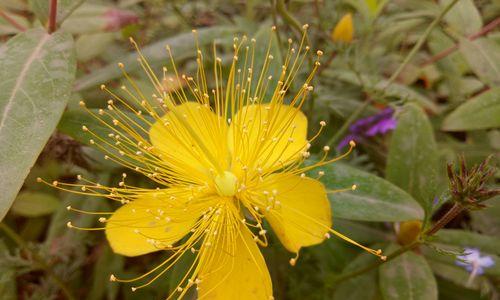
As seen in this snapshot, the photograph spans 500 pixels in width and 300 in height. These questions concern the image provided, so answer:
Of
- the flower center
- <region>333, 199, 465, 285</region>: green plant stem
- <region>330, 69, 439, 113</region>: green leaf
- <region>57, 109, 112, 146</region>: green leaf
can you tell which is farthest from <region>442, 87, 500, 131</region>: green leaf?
<region>57, 109, 112, 146</region>: green leaf

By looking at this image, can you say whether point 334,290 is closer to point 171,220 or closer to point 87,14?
point 171,220

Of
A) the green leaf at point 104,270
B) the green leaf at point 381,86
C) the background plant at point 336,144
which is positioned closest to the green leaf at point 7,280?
the background plant at point 336,144

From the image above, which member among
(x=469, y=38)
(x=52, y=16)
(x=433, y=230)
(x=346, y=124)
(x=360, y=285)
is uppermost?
(x=52, y=16)

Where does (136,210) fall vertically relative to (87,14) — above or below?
below

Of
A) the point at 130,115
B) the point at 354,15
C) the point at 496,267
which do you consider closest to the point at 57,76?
the point at 130,115

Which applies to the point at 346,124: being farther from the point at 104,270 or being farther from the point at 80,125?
the point at 104,270

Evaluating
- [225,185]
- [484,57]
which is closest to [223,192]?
[225,185]
